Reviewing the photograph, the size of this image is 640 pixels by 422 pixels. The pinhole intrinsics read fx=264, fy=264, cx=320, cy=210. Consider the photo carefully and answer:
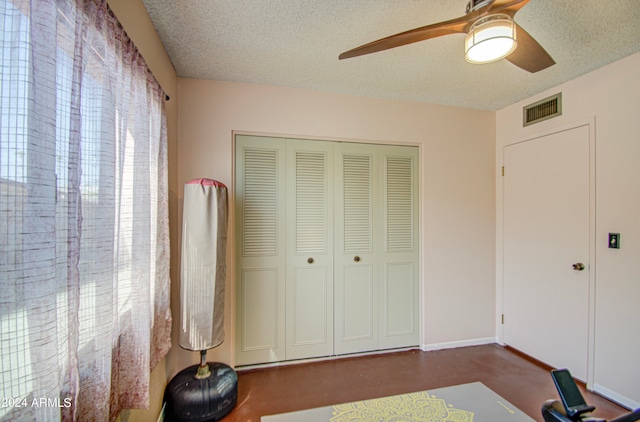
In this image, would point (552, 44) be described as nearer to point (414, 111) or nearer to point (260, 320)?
point (414, 111)

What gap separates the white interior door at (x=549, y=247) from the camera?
89.4 inches

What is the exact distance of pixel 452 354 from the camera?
2.74 m

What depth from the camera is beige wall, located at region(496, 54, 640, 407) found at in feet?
6.40

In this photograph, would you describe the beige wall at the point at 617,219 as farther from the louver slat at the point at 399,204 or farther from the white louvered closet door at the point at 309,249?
the white louvered closet door at the point at 309,249

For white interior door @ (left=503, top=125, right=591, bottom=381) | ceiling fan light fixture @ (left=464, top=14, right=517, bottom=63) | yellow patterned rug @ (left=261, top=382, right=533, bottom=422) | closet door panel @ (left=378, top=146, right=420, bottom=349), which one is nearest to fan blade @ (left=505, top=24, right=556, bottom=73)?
ceiling fan light fixture @ (left=464, top=14, right=517, bottom=63)

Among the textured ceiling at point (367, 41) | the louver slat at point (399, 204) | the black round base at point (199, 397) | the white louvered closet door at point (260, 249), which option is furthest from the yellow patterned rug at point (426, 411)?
the textured ceiling at point (367, 41)

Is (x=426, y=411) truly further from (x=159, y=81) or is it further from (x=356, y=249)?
(x=159, y=81)

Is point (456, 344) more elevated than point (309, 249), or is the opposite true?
point (309, 249)

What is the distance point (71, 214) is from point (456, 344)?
339 centimetres

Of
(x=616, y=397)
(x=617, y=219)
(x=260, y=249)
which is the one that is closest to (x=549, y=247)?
(x=617, y=219)

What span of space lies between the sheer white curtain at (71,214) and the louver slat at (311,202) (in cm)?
137

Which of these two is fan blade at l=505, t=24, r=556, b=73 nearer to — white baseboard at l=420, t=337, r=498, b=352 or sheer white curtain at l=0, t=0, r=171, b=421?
sheer white curtain at l=0, t=0, r=171, b=421

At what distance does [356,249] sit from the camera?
8.88ft

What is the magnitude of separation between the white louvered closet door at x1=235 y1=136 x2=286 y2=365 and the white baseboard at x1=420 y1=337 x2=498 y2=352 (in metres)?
1.53
